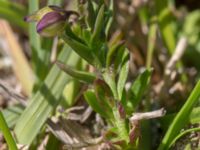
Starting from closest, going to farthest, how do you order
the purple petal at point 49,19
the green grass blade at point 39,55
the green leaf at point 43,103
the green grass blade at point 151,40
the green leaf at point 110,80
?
1. the purple petal at point 49,19
2. the green leaf at point 110,80
3. the green leaf at point 43,103
4. the green grass blade at point 39,55
5. the green grass blade at point 151,40

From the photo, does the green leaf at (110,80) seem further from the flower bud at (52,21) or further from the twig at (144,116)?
the flower bud at (52,21)

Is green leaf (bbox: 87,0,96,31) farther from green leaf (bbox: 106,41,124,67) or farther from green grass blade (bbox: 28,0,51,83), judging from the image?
green grass blade (bbox: 28,0,51,83)

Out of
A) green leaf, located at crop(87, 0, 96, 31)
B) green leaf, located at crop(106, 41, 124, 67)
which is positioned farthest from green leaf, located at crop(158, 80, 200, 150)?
green leaf, located at crop(87, 0, 96, 31)

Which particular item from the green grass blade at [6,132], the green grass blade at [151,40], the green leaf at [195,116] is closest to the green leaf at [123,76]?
the green leaf at [195,116]

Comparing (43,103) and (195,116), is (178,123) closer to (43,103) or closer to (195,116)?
(195,116)

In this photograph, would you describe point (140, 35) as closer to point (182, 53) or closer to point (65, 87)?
point (182, 53)

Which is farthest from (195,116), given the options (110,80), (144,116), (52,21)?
(52,21)
